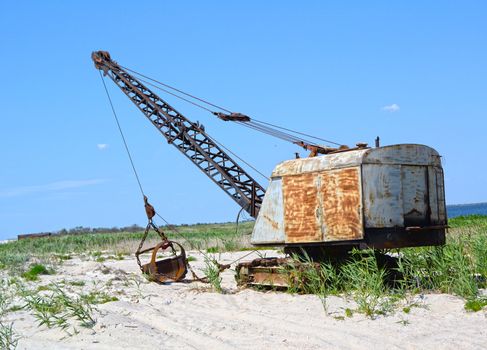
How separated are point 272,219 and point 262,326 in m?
3.36

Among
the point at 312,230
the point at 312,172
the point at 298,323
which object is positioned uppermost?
the point at 312,172

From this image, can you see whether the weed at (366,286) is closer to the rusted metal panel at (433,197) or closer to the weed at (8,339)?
the rusted metal panel at (433,197)

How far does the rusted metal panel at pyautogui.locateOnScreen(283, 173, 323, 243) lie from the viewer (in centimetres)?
1065

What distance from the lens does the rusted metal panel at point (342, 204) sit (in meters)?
10.1

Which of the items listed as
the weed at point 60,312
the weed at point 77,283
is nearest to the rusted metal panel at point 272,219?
the weed at point 77,283

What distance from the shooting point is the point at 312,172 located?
35.2 feet

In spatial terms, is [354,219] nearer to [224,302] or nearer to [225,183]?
[224,302]

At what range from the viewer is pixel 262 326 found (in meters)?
8.27

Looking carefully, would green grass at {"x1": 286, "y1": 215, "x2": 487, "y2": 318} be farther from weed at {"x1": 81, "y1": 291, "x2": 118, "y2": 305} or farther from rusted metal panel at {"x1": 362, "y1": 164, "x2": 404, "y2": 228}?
weed at {"x1": 81, "y1": 291, "x2": 118, "y2": 305}

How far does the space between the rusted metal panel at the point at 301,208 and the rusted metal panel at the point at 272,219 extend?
0.60 ft

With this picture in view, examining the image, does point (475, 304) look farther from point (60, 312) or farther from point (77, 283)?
point (77, 283)

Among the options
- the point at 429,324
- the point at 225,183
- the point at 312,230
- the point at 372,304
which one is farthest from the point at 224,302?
the point at 225,183

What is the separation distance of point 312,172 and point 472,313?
3.47 m

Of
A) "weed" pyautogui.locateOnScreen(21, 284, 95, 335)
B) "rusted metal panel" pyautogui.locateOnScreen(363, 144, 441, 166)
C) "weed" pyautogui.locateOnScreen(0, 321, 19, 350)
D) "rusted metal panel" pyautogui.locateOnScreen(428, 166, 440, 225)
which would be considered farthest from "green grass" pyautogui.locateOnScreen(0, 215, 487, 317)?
"weed" pyautogui.locateOnScreen(0, 321, 19, 350)
